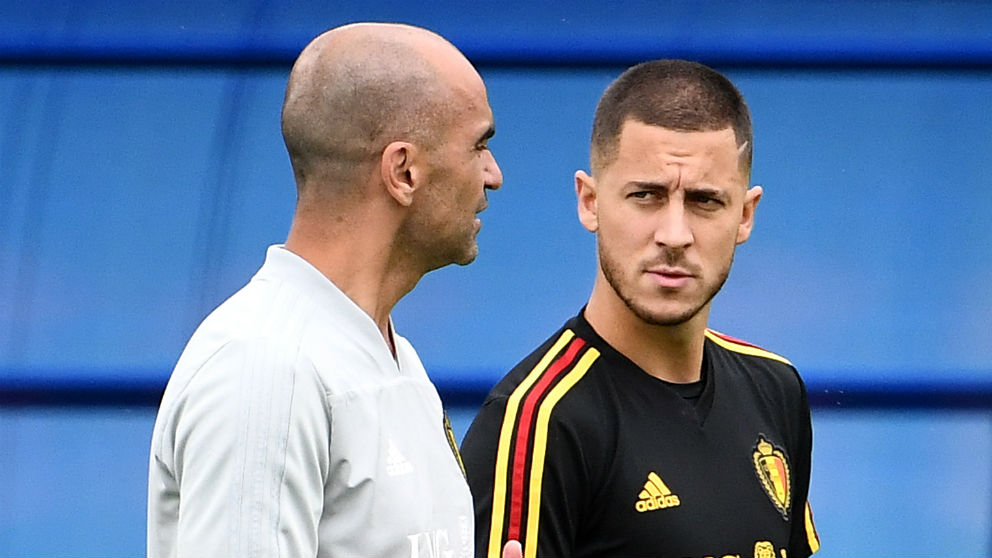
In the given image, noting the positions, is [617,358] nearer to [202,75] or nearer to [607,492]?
[607,492]

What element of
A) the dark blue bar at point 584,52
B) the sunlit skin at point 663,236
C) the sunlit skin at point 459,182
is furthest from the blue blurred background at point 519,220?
the sunlit skin at point 459,182

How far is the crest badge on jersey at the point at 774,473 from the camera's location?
6.70 feet

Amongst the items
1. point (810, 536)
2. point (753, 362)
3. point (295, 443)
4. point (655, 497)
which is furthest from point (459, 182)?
point (810, 536)

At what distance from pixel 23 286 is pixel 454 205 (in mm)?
1964

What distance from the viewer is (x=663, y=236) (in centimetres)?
195

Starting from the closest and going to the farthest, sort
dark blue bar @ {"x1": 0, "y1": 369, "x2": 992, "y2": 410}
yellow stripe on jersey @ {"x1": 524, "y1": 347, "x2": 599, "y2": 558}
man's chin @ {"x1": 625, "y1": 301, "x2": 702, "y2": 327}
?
yellow stripe on jersey @ {"x1": 524, "y1": 347, "x2": 599, "y2": 558} → man's chin @ {"x1": 625, "y1": 301, "x2": 702, "y2": 327} → dark blue bar @ {"x1": 0, "y1": 369, "x2": 992, "y2": 410}

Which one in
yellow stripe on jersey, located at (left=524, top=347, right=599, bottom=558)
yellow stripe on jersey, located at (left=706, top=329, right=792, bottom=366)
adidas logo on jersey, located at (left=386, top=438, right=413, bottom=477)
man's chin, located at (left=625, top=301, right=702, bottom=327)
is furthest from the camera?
yellow stripe on jersey, located at (left=706, top=329, right=792, bottom=366)

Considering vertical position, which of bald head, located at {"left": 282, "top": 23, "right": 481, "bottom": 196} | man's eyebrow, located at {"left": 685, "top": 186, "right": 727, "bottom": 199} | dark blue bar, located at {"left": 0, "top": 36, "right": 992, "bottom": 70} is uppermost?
dark blue bar, located at {"left": 0, "top": 36, "right": 992, "bottom": 70}

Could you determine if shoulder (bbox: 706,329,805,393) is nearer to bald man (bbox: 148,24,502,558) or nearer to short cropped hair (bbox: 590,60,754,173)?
short cropped hair (bbox: 590,60,754,173)

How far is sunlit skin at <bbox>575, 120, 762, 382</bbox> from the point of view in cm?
196

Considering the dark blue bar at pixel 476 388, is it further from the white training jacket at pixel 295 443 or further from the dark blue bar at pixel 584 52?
the white training jacket at pixel 295 443

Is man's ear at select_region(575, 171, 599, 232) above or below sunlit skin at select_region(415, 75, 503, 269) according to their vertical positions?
above

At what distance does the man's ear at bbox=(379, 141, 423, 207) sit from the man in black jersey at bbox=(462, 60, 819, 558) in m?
0.48

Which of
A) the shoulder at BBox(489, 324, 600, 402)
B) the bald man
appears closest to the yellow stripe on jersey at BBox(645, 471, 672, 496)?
the shoulder at BBox(489, 324, 600, 402)
